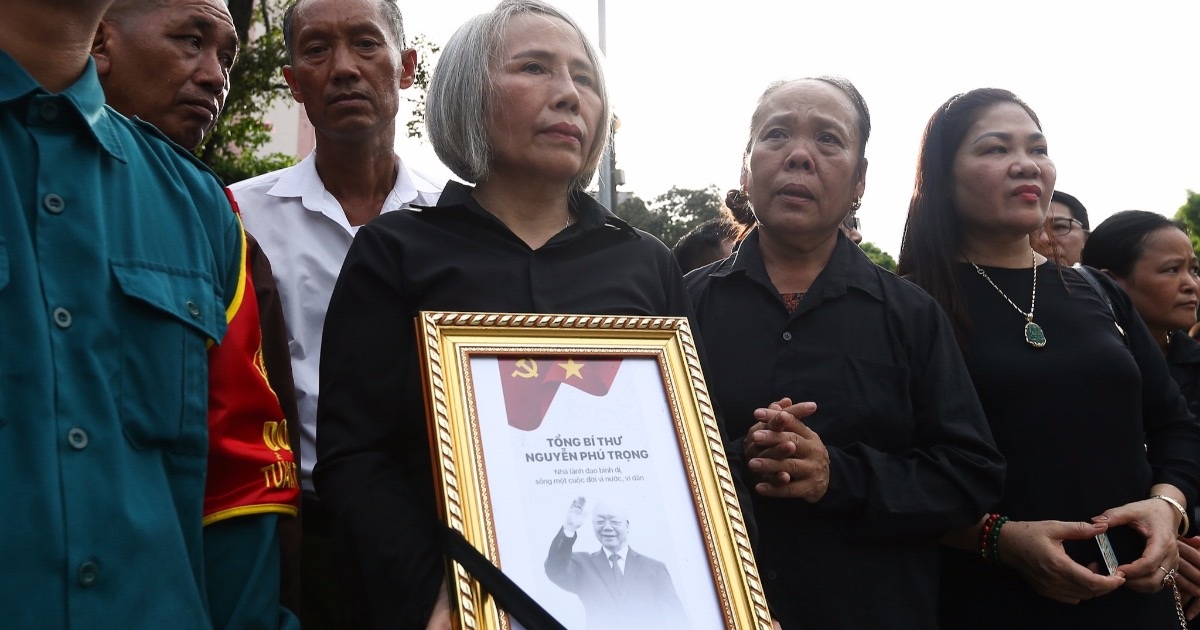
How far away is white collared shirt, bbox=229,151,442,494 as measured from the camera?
9.68 feet

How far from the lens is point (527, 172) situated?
2.49 metres

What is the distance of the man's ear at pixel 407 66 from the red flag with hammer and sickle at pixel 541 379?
6.47 feet

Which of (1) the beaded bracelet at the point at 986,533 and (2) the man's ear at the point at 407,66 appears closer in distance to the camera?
(1) the beaded bracelet at the point at 986,533

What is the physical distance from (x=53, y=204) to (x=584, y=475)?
105 centimetres

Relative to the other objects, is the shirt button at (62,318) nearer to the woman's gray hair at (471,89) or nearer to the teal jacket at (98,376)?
the teal jacket at (98,376)

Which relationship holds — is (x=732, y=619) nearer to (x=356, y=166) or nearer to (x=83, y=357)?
(x=83, y=357)

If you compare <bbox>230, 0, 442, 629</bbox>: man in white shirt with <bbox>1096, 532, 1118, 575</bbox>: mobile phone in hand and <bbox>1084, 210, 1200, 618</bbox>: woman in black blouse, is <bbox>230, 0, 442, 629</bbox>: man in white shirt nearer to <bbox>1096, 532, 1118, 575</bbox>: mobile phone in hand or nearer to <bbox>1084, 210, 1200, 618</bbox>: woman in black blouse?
<bbox>1096, 532, 1118, 575</bbox>: mobile phone in hand

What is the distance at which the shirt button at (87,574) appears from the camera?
5.30 feet

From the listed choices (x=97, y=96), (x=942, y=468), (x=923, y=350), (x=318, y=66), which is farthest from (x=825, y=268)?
(x=97, y=96)

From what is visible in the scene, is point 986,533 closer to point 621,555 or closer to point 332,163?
point 621,555

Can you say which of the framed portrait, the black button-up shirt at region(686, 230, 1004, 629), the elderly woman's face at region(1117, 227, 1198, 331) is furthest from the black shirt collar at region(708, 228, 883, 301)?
the elderly woman's face at region(1117, 227, 1198, 331)

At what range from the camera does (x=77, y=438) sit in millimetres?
1647

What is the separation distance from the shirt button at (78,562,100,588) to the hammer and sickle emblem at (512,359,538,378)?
0.81m

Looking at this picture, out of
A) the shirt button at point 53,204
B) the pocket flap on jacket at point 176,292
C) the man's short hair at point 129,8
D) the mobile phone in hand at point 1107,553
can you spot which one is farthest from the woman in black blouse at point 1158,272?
the shirt button at point 53,204
